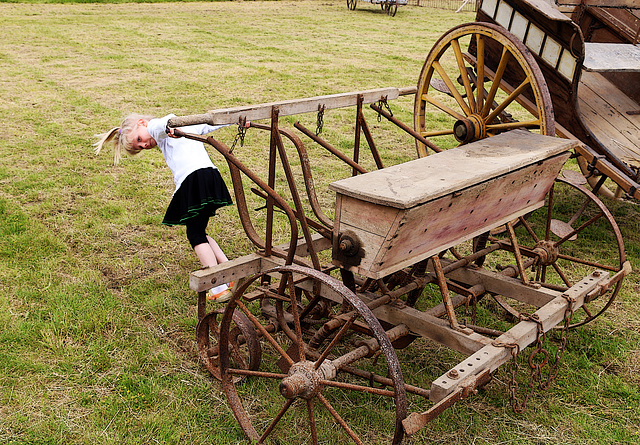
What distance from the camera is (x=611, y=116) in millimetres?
5016

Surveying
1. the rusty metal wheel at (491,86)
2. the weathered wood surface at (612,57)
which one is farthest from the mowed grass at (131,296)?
the weathered wood surface at (612,57)

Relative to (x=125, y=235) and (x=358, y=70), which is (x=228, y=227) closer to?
(x=125, y=235)

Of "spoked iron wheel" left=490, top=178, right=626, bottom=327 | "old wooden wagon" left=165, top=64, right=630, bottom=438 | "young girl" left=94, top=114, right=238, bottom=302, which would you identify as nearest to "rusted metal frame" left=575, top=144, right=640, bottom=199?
"spoked iron wheel" left=490, top=178, right=626, bottom=327

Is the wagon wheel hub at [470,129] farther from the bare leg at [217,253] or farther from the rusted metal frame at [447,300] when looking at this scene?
the bare leg at [217,253]

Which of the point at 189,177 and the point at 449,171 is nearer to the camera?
the point at 449,171

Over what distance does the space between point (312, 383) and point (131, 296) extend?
6.22 feet

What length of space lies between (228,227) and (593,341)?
276cm

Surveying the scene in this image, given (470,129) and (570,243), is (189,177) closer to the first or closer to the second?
(470,129)

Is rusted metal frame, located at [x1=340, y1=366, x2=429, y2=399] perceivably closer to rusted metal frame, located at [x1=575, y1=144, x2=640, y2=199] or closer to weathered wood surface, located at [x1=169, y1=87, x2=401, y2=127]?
weathered wood surface, located at [x1=169, y1=87, x2=401, y2=127]

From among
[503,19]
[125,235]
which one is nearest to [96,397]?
[125,235]

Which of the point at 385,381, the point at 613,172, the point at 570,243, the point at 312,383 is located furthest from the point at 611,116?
the point at 312,383

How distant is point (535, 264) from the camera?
3.57 metres

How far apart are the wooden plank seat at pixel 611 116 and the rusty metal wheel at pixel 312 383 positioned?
8.56 feet

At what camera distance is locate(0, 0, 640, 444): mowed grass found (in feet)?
9.37
